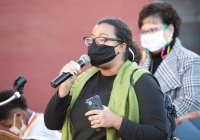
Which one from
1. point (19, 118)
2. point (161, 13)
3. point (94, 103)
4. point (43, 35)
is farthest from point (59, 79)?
point (43, 35)

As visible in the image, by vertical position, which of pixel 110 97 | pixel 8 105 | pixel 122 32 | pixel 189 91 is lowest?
pixel 8 105

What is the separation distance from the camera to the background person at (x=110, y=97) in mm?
3209

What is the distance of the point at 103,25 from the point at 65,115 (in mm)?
665

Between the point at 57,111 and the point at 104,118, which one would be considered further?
the point at 57,111

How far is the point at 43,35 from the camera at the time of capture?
22.6 ft

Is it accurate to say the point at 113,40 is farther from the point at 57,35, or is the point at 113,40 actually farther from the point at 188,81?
the point at 57,35

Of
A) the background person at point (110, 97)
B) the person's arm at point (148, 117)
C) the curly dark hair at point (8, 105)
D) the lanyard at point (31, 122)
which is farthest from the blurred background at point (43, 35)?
the person's arm at point (148, 117)

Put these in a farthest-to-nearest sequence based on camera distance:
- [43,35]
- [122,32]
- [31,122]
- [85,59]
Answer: [43,35], [31,122], [122,32], [85,59]

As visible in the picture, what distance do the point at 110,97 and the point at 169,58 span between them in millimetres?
1354

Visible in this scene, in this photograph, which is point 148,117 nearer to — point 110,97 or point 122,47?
point 110,97

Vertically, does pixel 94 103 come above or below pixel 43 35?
above

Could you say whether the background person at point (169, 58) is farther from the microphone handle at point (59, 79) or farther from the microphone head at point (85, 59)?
the microphone handle at point (59, 79)

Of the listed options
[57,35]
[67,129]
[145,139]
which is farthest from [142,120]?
[57,35]

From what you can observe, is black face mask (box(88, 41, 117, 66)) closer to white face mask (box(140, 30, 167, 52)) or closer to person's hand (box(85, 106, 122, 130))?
person's hand (box(85, 106, 122, 130))
